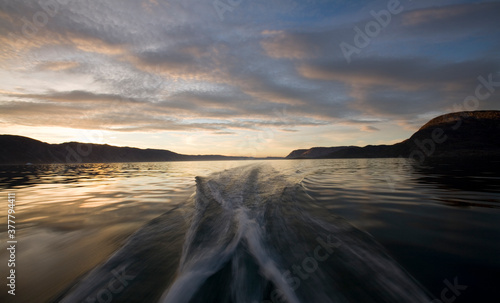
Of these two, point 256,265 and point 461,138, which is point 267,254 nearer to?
point 256,265

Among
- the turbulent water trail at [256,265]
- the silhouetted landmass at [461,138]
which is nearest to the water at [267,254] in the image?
the turbulent water trail at [256,265]

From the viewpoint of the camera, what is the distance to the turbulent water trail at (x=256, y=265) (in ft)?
10.4

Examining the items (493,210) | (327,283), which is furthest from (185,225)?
(493,210)

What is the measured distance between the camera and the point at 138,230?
582 centimetres

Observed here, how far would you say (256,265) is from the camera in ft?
13.0

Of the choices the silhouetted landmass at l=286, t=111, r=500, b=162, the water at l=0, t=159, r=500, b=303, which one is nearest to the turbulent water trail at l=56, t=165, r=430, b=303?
the water at l=0, t=159, r=500, b=303

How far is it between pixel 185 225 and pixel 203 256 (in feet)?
7.49

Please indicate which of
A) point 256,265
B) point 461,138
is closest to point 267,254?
point 256,265

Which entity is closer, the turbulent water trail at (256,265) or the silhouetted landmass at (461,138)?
the turbulent water trail at (256,265)

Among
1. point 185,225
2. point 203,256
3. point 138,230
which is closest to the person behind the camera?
point 203,256

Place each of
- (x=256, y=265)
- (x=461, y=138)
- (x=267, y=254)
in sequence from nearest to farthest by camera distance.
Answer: (x=256, y=265) → (x=267, y=254) → (x=461, y=138)

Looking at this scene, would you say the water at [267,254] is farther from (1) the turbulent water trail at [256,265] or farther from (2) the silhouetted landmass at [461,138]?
(2) the silhouetted landmass at [461,138]

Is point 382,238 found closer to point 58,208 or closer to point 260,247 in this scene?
point 260,247

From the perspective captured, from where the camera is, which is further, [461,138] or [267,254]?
[461,138]
